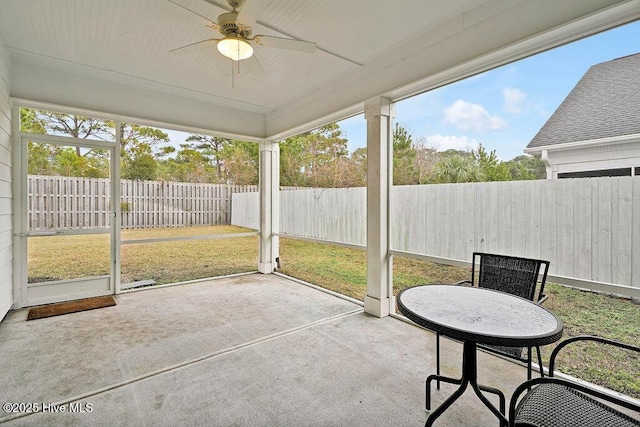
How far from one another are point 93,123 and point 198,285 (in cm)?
264

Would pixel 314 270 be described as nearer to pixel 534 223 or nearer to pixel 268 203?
pixel 268 203

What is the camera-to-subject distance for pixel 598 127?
7.02 feet

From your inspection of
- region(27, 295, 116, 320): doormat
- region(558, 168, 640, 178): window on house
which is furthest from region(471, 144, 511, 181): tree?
region(27, 295, 116, 320): doormat

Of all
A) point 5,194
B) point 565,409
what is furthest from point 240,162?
point 565,409

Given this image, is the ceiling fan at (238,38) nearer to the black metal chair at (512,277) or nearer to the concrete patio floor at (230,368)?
the black metal chair at (512,277)

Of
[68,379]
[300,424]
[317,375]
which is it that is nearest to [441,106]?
[317,375]

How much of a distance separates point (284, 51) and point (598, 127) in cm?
278

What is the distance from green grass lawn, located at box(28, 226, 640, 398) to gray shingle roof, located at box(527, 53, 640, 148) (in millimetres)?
1195

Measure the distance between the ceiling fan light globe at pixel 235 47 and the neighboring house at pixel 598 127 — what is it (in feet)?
8.01

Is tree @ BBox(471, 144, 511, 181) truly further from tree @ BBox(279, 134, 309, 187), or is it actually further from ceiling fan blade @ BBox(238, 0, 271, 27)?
tree @ BBox(279, 134, 309, 187)

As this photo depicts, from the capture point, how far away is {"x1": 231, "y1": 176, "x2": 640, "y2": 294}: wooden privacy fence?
6.63ft

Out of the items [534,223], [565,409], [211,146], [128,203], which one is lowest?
[565,409]

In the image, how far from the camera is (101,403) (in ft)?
6.26

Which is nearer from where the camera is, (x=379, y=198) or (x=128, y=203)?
(x=379, y=198)
